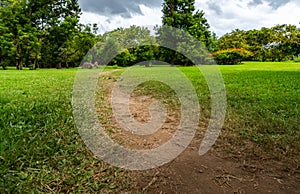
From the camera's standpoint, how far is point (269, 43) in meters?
38.2

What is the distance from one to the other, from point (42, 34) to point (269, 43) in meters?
31.0

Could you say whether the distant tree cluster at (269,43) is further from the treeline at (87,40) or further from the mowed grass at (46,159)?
the mowed grass at (46,159)

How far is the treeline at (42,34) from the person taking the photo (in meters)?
22.2

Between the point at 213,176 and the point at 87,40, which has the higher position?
the point at 87,40

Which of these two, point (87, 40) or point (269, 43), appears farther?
point (269, 43)

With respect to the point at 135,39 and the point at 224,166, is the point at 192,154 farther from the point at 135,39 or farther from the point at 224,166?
the point at 135,39

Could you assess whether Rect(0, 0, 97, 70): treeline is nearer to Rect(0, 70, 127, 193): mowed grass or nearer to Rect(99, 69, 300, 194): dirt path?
Rect(0, 70, 127, 193): mowed grass

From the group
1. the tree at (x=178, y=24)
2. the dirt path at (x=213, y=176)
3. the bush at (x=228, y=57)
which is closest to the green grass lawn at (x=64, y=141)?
the dirt path at (x=213, y=176)

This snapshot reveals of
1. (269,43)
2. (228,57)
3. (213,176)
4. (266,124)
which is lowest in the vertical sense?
(213,176)

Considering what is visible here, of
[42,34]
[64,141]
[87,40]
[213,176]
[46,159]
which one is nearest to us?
[213,176]

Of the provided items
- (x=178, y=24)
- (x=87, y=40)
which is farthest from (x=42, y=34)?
(x=178, y=24)

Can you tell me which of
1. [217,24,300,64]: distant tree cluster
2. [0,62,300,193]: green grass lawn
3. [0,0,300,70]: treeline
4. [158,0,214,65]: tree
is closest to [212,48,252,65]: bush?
[0,0,300,70]: treeline

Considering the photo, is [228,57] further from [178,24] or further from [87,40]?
[87,40]

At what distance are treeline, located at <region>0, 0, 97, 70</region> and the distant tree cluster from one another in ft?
62.2
